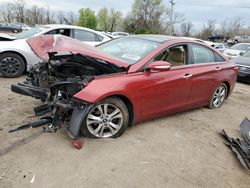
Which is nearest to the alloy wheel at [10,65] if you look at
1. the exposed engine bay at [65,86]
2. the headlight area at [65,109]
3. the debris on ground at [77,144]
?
the exposed engine bay at [65,86]

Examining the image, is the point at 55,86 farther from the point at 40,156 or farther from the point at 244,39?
the point at 244,39

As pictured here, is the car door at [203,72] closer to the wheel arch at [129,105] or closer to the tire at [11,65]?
the wheel arch at [129,105]

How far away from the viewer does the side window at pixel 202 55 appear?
16.5ft

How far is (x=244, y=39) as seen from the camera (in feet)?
136

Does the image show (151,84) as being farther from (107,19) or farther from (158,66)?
(107,19)

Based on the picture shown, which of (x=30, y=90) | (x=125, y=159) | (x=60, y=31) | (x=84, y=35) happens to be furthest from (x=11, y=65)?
(x=125, y=159)

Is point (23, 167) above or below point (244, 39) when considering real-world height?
below

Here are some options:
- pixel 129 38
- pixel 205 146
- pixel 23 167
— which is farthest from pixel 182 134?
pixel 23 167

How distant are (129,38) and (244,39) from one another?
135ft

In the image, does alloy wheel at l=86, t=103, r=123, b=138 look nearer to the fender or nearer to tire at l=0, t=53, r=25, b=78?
the fender

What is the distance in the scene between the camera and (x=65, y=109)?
3711 millimetres

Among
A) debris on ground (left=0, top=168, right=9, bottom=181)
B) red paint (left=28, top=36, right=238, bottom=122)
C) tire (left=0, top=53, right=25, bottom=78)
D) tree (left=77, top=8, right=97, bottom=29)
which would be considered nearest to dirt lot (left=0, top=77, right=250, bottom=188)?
debris on ground (left=0, top=168, right=9, bottom=181)

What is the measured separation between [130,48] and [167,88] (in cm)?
91

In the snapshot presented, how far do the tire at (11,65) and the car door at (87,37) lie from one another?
1.87m
